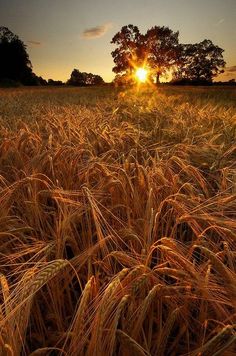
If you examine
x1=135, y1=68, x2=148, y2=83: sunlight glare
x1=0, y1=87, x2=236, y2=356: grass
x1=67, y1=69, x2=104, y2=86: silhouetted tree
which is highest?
x1=0, y1=87, x2=236, y2=356: grass

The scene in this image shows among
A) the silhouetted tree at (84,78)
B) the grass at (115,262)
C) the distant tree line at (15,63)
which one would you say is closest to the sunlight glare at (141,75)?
the distant tree line at (15,63)

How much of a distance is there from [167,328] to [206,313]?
0.45 feet

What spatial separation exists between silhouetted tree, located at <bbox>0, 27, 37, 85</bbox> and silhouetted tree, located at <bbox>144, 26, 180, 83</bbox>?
1764cm

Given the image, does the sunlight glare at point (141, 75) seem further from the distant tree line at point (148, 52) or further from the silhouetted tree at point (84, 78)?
the silhouetted tree at point (84, 78)

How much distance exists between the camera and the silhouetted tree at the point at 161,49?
41.4 m

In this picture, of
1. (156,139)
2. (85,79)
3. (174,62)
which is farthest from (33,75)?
(156,139)

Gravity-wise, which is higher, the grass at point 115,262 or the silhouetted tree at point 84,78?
the grass at point 115,262

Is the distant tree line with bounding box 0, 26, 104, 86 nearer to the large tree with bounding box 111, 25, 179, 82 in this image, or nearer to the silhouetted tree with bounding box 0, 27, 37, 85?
the silhouetted tree with bounding box 0, 27, 37, 85

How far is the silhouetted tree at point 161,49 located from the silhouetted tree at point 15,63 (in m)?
17.6

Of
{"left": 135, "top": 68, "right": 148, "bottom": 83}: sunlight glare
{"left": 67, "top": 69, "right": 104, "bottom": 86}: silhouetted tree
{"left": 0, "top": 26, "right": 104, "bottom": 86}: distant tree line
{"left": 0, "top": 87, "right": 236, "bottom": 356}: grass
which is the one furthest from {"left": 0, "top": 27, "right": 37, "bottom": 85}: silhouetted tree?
{"left": 0, "top": 87, "right": 236, "bottom": 356}: grass

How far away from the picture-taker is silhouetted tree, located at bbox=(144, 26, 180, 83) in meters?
41.4

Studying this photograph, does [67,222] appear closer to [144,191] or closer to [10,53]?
[144,191]

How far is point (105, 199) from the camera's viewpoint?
5.68 ft

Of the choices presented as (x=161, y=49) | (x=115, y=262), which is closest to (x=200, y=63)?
(x=161, y=49)
